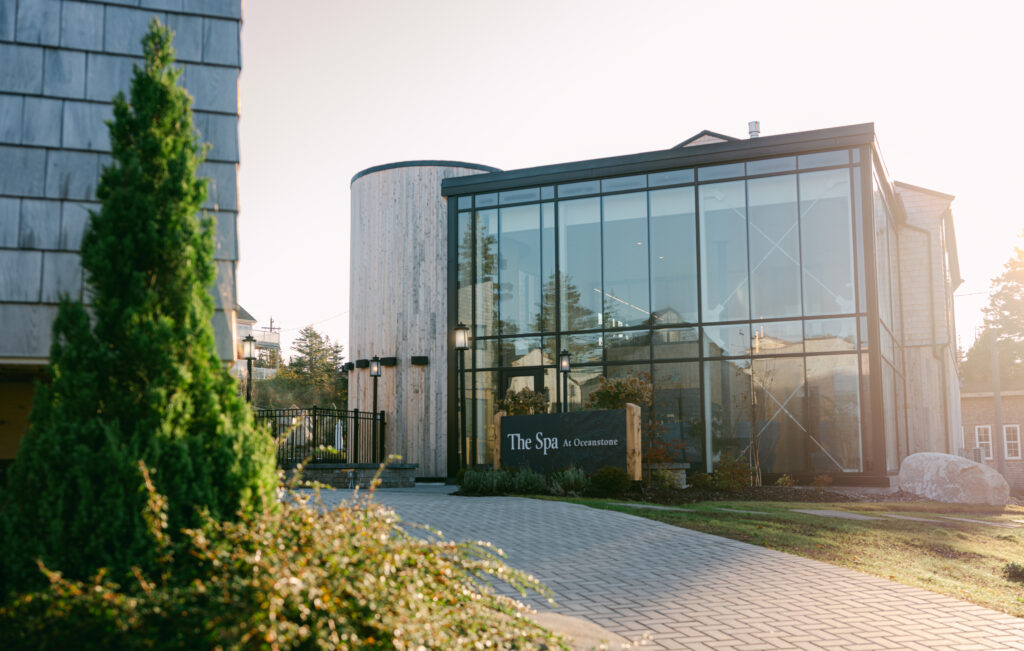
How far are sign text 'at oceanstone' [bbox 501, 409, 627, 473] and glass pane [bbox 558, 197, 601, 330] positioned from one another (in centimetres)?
466

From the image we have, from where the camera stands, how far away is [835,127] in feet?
60.7

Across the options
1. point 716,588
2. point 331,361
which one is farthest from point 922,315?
point 331,361

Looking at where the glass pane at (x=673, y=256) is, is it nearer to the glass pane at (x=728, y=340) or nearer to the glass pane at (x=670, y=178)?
the glass pane at (x=670, y=178)

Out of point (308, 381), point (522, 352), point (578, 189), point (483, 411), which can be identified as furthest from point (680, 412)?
point (308, 381)

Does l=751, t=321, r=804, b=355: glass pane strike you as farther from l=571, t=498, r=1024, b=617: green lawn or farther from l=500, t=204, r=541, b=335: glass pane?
l=500, t=204, r=541, b=335: glass pane

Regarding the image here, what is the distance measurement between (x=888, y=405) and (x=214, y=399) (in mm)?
18546

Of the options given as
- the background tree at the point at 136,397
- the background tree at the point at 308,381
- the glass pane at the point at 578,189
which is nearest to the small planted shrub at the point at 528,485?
the glass pane at the point at 578,189

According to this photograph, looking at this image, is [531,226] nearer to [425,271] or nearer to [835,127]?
[425,271]

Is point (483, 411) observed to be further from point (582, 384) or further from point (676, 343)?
point (676, 343)

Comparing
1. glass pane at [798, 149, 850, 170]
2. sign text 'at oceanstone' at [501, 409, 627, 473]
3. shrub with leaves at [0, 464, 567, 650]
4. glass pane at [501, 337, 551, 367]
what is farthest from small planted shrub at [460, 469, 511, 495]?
shrub with leaves at [0, 464, 567, 650]

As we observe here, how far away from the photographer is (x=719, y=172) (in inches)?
773

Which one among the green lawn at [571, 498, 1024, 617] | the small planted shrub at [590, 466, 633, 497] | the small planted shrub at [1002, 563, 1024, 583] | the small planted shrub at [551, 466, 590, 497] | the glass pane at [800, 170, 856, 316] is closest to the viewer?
the green lawn at [571, 498, 1024, 617]

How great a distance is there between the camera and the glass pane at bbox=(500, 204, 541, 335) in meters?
21.0

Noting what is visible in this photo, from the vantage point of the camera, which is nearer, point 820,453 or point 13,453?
point 13,453
